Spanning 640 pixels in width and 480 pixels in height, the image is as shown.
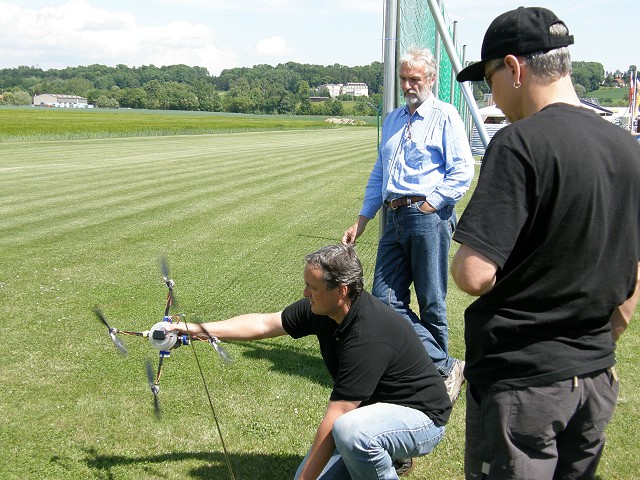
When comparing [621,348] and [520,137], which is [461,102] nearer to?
[621,348]

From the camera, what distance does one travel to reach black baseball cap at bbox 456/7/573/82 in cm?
214

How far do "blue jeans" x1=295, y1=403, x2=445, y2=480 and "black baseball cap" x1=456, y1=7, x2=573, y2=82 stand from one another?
183 centimetres

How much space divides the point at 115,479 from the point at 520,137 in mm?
3124

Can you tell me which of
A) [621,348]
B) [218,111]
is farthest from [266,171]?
[218,111]

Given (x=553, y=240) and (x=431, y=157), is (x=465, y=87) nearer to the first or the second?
(x=431, y=157)

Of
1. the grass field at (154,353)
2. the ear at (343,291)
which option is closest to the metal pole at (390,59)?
the grass field at (154,353)

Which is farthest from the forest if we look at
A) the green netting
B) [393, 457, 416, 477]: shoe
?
[393, 457, 416, 477]: shoe

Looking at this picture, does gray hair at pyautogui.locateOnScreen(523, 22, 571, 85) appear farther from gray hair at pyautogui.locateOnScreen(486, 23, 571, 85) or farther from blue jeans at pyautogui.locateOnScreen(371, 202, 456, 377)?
blue jeans at pyautogui.locateOnScreen(371, 202, 456, 377)

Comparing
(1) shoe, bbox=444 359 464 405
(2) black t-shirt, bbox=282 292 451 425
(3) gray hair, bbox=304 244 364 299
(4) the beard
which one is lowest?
(1) shoe, bbox=444 359 464 405

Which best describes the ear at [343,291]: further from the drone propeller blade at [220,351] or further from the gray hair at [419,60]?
the gray hair at [419,60]

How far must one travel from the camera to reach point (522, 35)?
216 cm

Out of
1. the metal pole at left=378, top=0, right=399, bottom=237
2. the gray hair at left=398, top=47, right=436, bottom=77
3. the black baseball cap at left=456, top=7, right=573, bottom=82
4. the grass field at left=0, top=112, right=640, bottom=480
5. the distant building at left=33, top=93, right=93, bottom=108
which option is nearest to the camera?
the black baseball cap at left=456, top=7, right=573, bottom=82

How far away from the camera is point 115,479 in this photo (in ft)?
13.4

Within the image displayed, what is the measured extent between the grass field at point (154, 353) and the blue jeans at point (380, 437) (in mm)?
727
